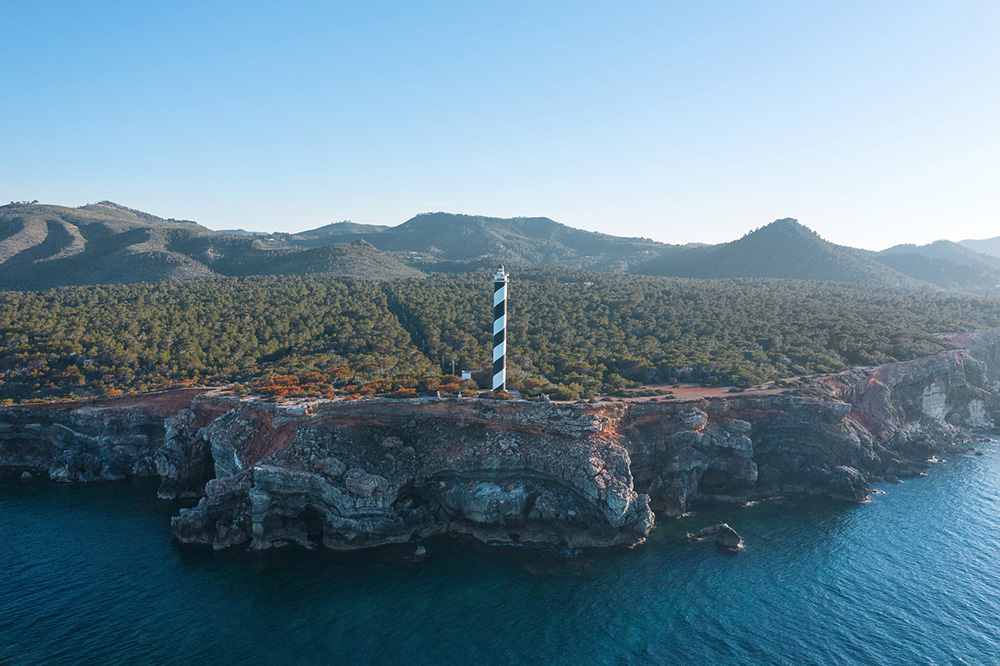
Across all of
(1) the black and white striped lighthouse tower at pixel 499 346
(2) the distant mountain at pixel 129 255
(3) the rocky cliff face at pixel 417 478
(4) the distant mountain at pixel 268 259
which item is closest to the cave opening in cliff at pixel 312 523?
(3) the rocky cliff face at pixel 417 478

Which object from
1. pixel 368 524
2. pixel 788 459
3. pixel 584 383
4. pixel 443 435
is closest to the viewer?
pixel 368 524

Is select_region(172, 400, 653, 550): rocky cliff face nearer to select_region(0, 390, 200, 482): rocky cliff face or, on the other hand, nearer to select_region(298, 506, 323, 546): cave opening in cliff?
select_region(298, 506, 323, 546): cave opening in cliff

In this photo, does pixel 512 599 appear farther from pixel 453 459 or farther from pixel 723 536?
pixel 723 536

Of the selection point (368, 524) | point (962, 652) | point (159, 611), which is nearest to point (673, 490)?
point (962, 652)

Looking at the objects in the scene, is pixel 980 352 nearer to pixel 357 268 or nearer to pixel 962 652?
pixel 962 652

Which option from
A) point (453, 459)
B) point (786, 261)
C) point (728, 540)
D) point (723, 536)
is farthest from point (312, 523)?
point (786, 261)
